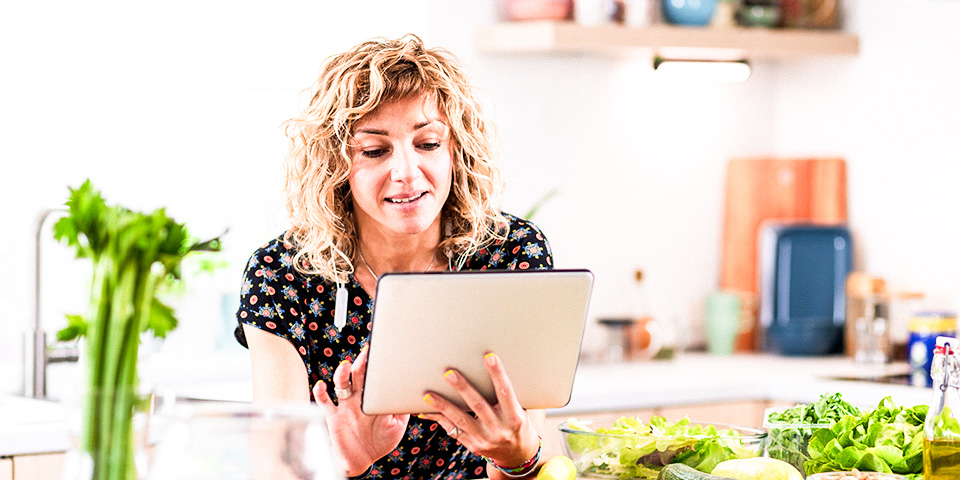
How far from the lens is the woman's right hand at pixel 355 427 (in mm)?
1480

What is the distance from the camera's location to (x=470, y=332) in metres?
1.30

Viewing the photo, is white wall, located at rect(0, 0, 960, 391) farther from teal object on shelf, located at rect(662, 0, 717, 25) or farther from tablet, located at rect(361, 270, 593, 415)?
tablet, located at rect(361, 270, 593, 415)

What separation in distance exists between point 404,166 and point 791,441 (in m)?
0.66

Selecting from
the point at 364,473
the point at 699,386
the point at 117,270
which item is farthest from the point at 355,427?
the point at 699,386

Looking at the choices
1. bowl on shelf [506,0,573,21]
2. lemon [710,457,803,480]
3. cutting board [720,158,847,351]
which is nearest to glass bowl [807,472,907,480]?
lemon [710,457,803,480]

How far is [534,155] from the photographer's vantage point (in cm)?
340

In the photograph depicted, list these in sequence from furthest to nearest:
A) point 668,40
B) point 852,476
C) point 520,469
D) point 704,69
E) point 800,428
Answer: point 704,69
point 668,40
point 520,469
point 800,428
point 852,476

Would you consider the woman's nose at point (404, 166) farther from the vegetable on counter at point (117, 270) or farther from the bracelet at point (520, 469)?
the vegetable on counter at point (117, 270)

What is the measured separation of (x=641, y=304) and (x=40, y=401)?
1.79m

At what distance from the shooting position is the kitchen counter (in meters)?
2.63

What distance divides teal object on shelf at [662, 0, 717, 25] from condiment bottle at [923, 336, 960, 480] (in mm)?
2241

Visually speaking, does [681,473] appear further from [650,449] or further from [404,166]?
[404,166]

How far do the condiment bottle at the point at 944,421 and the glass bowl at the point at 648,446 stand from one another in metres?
0.19

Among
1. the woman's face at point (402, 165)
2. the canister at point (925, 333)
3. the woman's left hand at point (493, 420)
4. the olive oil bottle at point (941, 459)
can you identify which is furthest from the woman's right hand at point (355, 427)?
the canister at point (925, 333)
